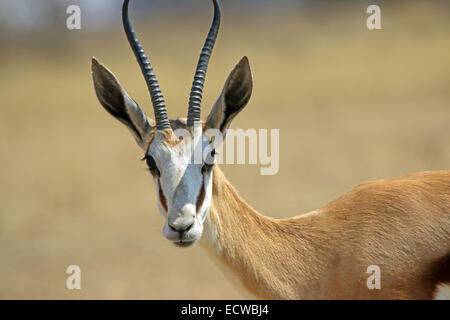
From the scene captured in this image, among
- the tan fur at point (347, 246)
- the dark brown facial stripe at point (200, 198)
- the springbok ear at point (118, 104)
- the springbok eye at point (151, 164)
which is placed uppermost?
the springbok ear at point (118, 104)

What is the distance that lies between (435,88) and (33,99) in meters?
13.0

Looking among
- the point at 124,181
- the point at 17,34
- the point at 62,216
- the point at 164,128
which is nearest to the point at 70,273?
the point at 62,216

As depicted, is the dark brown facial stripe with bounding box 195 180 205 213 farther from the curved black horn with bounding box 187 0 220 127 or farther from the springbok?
the curved black horn with bounding box 187 0 220 127

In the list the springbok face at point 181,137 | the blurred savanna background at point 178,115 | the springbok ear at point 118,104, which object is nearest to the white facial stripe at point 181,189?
the springbok face at point 181,137

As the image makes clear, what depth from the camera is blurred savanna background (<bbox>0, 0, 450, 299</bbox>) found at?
42.9 ft

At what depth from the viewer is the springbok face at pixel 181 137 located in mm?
4480

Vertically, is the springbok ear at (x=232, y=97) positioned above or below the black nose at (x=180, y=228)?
above

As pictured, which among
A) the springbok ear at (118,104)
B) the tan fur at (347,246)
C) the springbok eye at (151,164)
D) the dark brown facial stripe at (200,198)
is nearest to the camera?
the dark brown facial stripe at (200,198)

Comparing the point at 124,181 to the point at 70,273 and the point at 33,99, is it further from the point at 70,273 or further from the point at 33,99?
the point at 33,99

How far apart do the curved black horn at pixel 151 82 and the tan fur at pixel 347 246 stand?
23.3 inches

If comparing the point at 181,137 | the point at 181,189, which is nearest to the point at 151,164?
the point at 181,137

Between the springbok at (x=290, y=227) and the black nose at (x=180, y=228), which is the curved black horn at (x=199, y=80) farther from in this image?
the black nose at (x=180, y=228)

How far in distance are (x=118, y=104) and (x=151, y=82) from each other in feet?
1.03

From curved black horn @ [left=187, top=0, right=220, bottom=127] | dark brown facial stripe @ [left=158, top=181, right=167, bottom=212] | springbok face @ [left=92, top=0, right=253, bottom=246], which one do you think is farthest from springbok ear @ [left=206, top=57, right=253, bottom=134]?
dark brown facial stripe @ [left=158, top=181, right=167, bottom=212]
